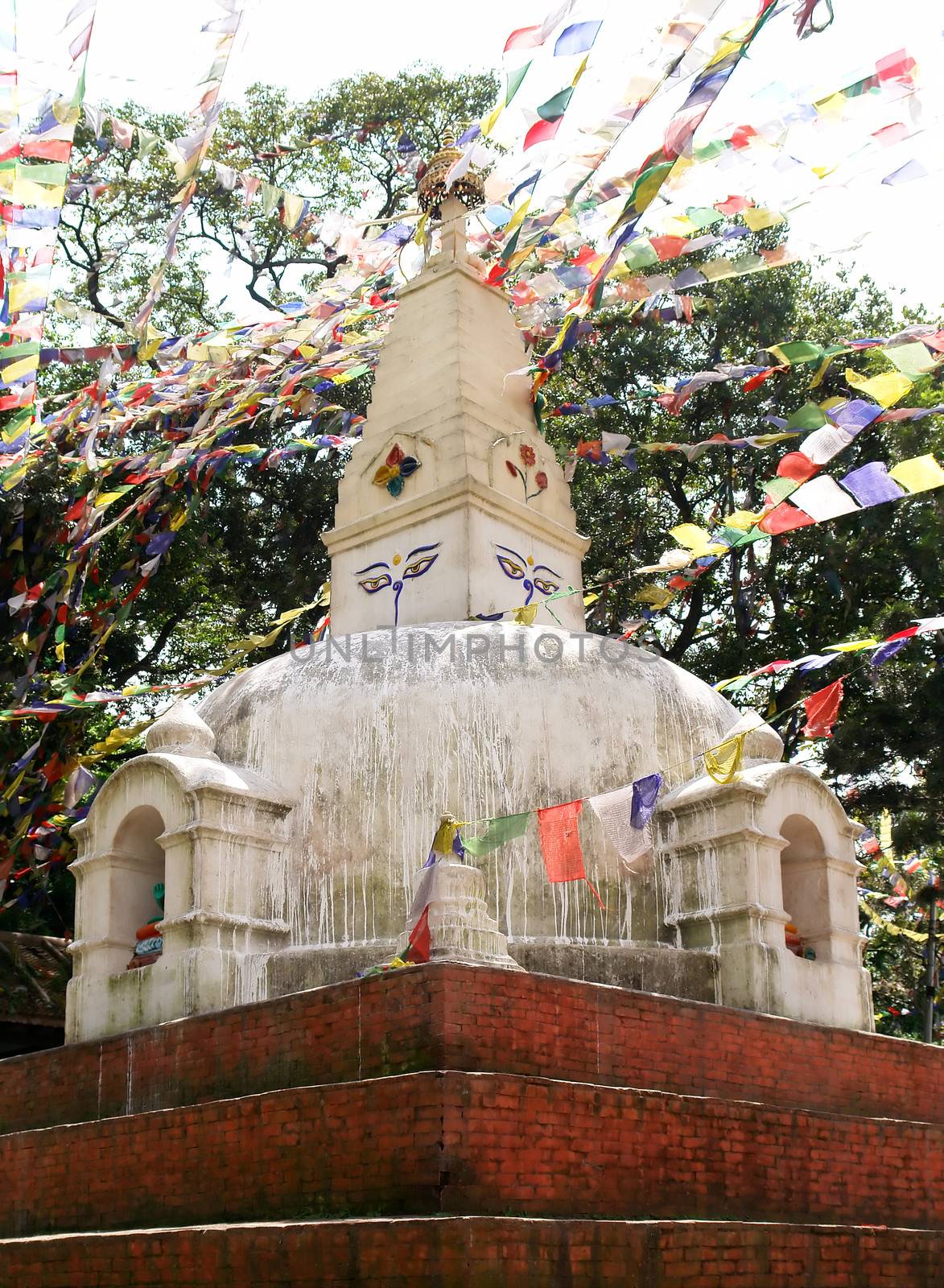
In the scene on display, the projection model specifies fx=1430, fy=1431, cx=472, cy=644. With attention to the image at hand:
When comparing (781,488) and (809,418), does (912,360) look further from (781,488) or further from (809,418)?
(781,488)

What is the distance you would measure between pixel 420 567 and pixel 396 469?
91 cm

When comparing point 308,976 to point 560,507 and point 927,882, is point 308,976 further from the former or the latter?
point 927,882

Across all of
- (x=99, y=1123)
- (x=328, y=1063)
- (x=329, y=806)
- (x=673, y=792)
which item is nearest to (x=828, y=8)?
(x=673, y=792)

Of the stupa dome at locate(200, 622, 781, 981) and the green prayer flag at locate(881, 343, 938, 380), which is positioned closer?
the green prayer flag at locate(881, 343, 938, 380)

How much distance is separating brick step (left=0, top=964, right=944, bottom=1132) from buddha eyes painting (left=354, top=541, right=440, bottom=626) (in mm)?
4055

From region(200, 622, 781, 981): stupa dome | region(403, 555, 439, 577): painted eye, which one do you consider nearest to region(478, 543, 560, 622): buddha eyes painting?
region(403, 555, 439, 577): painted eye

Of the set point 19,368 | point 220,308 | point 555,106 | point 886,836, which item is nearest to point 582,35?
point 555,106

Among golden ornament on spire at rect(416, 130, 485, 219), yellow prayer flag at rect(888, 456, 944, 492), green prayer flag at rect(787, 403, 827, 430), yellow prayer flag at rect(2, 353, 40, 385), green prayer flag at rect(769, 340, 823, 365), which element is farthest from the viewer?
golden ornament on spire at rect(416, 130, 485, 219)

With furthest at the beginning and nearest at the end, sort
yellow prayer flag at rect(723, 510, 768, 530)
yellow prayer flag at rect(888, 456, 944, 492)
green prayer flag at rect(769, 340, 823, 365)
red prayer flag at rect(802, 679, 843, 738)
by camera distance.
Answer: green prayer flag at rect(769, 340, 823, 365) → red prayer flag at rect(802, 679, 843, 738) → yellow prayer flag at rect(723, 510, 768, 530) → yellow prayer flag at rect(888, 456, 944, 492)

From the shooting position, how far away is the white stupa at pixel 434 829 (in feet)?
28.2

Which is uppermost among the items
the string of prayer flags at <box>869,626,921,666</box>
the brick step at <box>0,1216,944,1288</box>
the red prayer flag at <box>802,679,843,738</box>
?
the string of prayer flags at <box>869,626,921,666</box>

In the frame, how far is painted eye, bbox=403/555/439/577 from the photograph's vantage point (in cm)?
1106

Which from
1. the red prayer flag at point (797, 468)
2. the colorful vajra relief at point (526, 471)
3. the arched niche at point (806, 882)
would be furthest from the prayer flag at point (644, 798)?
the colorful vajra relief at point (526, 471)

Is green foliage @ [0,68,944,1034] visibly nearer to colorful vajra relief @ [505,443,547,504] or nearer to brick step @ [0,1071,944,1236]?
colorful vajra relief @ [505,443,547,504]
